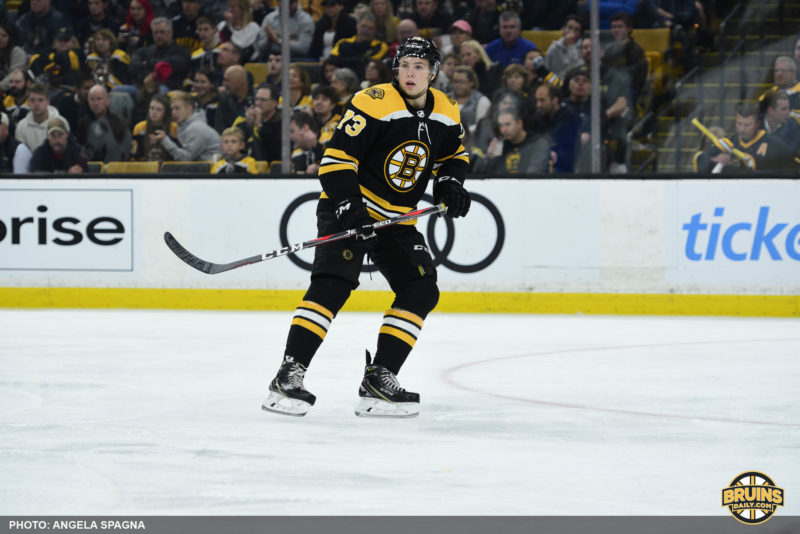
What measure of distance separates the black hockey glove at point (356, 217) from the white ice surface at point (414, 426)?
59cm

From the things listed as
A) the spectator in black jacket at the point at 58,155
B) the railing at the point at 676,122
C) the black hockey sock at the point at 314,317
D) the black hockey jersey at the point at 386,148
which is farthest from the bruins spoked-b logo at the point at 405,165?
the spectator in black jacket at the point at 58,155

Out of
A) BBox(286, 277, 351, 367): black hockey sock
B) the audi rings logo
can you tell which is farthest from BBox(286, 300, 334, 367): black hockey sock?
the audi rings logo

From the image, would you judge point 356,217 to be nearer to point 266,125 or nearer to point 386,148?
point 386,148

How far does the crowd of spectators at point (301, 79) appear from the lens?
7953mm

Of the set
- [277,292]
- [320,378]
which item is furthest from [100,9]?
[320,378]

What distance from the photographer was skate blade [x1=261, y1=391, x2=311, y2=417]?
3877mm

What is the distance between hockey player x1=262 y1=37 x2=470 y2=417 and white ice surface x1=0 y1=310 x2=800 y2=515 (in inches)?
6.0

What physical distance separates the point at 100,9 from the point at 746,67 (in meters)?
5.01

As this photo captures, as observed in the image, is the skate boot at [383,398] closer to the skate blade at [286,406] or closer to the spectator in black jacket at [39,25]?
the skate blade at [286,406]

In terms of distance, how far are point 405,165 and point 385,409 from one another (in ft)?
2.56

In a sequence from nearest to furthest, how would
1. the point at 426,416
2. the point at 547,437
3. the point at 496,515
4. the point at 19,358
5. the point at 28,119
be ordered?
the point at 496,515
the point at 547,437
the point at 426,416
the point at 19,358
the point at 28,119

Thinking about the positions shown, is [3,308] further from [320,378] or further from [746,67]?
[746,67]

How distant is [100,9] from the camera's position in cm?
994

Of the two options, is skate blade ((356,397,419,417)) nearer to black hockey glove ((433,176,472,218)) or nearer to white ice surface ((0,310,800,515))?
white ice surface ((0,310,800,515))
